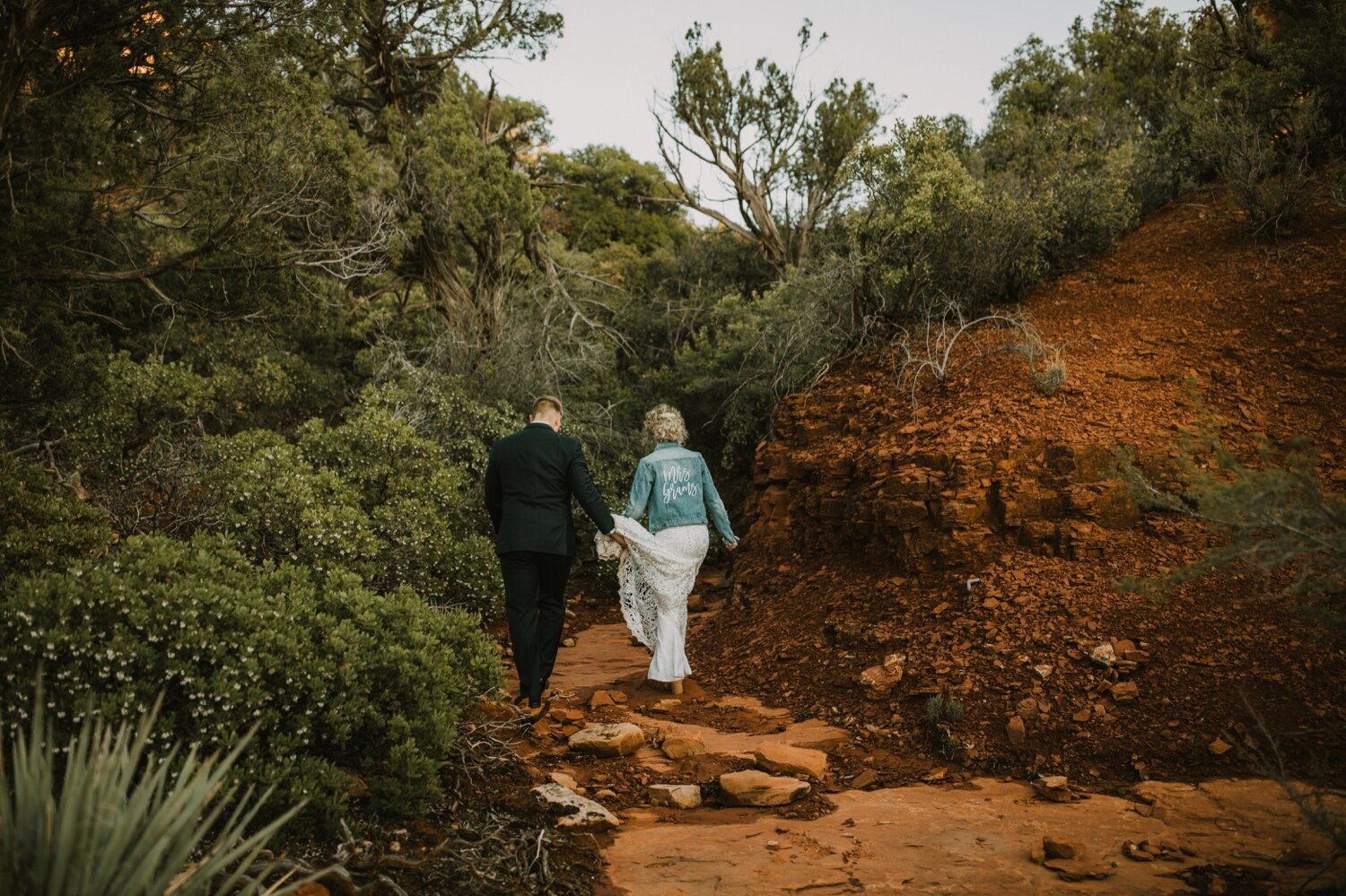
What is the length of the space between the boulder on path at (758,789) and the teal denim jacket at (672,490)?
2398mm

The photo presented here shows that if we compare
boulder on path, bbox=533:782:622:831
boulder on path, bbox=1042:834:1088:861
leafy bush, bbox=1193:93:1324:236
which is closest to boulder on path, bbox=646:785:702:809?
boulder on path, bbox=533:782:622:831

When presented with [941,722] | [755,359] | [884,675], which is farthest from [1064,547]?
[755,359]

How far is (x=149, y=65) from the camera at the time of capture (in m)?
8.73

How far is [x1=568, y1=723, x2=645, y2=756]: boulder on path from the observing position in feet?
17.2

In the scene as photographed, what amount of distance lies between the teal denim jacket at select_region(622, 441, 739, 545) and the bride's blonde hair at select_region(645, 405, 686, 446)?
121mm

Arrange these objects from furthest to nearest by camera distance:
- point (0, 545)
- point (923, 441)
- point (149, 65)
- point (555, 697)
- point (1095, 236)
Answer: point (1095, 236), point (149, 65), point (923, 441), point (555, 697), point (0, 545)

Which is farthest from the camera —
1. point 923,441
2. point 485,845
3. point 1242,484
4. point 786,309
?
point 786,309

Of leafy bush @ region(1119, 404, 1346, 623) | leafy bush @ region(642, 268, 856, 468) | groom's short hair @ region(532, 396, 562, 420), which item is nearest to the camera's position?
leafy bush @ region(1119, 404, 1346, 623)

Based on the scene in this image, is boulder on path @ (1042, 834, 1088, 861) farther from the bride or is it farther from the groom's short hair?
the groom's short hair

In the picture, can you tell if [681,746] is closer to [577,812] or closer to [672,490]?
[577,812]

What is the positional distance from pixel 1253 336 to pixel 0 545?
9475 mm

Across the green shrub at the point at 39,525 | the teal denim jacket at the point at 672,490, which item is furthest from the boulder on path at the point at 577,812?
the green shrub at the point at 39,525

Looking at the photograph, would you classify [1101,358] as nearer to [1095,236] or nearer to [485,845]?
[1095,236]

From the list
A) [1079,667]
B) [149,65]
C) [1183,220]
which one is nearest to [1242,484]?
[1079,667]
